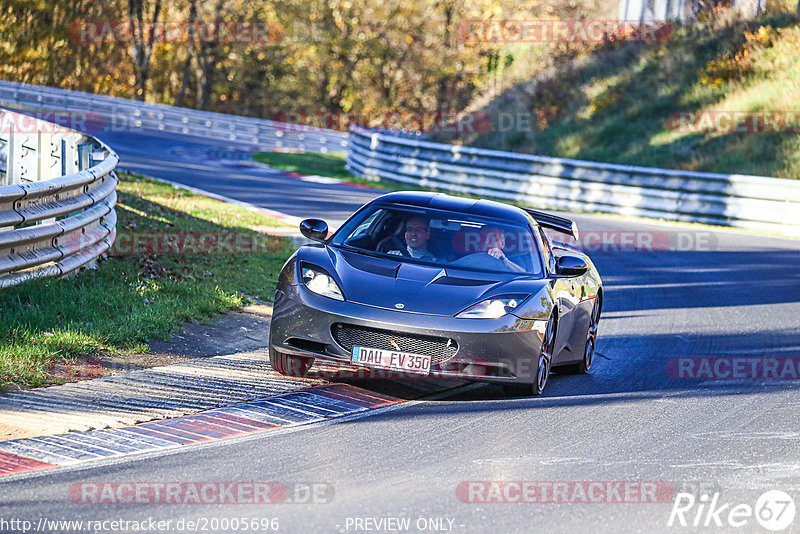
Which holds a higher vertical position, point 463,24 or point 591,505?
point 463,24

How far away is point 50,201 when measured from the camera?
32.8 feet

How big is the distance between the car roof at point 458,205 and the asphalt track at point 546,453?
142cm

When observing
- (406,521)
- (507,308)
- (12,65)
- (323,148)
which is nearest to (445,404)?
(507,308)

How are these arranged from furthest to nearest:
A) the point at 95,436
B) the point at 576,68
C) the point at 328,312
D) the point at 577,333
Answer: the point at 576,68, the point at 577,333, the point at 328,312, the point at 95,436

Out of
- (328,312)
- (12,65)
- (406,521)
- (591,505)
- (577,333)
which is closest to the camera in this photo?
(406,521)

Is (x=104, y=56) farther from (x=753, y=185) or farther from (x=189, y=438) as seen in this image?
(x=189, y=438)

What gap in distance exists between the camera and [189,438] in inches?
259

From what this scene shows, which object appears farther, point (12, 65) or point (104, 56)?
point (104, 56)

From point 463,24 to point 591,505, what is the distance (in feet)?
172

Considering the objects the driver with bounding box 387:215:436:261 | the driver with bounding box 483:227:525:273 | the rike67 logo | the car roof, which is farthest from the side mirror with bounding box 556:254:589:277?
the rike67 logo

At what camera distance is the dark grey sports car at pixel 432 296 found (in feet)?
25.3

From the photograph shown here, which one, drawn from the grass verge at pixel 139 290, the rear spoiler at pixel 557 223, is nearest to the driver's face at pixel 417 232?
the rear spoiler at pixel 557 223

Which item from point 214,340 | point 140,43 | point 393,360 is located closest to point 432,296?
point 393,360

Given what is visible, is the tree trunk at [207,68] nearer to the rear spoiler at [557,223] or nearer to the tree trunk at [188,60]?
the tree trunk at [188,60]
